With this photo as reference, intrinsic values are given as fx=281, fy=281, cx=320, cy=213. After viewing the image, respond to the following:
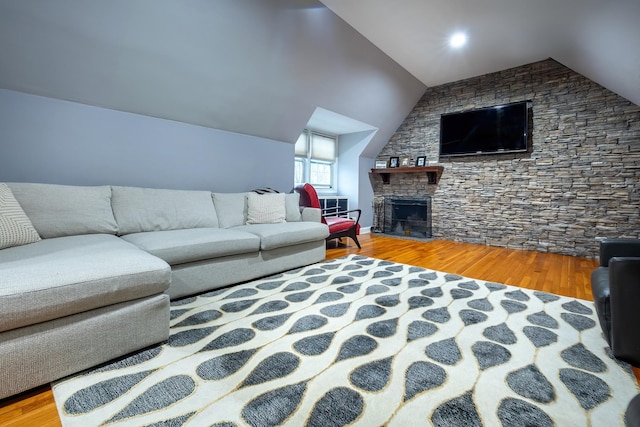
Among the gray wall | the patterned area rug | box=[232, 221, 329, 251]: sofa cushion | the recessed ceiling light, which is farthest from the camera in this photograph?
the recessed ceiling light

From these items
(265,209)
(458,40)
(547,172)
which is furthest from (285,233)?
(547,172)

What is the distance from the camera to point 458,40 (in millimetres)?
3609

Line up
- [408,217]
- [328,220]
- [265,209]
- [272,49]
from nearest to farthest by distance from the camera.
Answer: [272,49]
[265,209]
[328,220]
[408,217]

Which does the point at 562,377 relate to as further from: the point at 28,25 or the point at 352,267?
the point at 28,25

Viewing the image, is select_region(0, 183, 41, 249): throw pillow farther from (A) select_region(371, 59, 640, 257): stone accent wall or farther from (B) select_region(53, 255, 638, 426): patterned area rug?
(A) select_region(371, 59, 640, 257): stone accent wall

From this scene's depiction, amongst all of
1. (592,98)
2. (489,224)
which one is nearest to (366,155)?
(489,224)

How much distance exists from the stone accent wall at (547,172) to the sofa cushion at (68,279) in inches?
192

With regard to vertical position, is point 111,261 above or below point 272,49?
below

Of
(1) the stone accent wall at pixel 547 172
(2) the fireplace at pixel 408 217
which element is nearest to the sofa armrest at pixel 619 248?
(1) the stone accent wall at pixel 547 172

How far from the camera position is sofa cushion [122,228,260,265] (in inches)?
80.4

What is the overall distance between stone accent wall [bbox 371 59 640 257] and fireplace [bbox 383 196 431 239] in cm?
19

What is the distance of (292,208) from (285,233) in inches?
34.4

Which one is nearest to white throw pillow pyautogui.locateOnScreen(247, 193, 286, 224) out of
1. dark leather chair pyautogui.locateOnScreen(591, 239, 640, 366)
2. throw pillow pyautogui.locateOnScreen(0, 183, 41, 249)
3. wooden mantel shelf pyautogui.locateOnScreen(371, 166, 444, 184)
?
throw pillow pyautogui.locateOnScreen(0, 183, 41, 249)

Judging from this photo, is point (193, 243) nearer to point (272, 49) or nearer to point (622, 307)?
point (272, 49)
